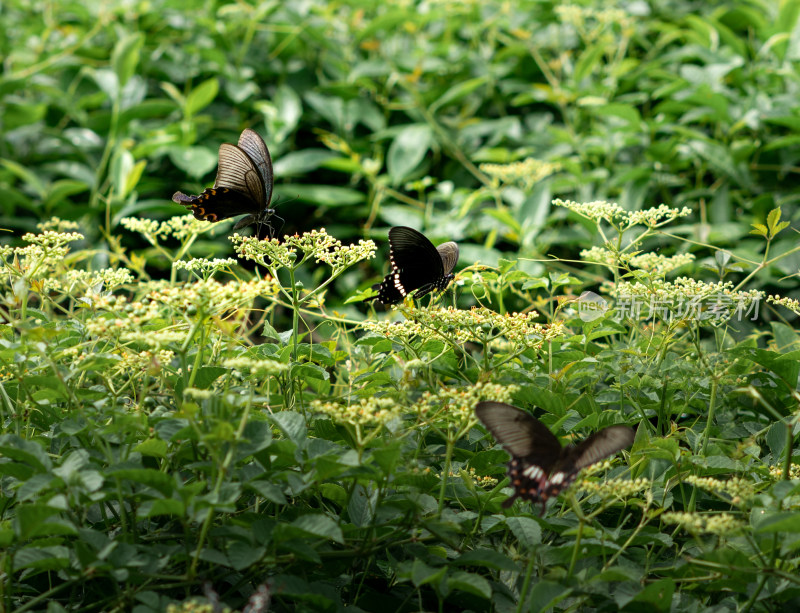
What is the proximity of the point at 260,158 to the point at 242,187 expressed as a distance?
69mm

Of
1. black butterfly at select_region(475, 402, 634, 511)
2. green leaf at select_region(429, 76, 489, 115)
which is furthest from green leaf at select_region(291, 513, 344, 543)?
green leaf at select_region(429, 76, 489, 115)

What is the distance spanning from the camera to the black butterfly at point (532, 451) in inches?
34.3

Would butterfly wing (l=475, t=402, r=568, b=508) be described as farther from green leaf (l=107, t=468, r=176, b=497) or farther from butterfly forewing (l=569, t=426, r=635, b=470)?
green leaf (l=107, t=468, r=176, b=497)

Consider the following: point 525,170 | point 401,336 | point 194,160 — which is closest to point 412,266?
point 401,336

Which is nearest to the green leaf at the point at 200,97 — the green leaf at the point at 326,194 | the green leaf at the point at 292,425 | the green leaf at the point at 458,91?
the green leaf at the point at 326,194

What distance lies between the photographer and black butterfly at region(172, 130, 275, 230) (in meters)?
1.43

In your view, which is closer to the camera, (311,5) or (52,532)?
(52,532)

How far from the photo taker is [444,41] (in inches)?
121

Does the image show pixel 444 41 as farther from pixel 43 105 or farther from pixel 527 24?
pixel 43 105

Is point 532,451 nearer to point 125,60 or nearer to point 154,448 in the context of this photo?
point 154,448

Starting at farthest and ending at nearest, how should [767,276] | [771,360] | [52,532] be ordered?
[767,276] → [771,360] → [52,532]

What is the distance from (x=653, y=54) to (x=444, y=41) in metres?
0.85

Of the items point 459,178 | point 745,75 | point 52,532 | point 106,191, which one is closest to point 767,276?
point 745,75

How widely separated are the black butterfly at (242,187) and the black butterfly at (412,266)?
261mm
